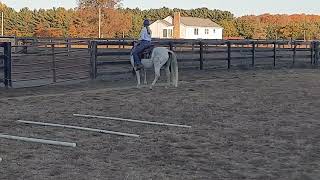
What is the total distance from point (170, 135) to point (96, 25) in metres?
57.4

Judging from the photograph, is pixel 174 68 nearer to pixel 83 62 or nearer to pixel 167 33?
pixel 83 62

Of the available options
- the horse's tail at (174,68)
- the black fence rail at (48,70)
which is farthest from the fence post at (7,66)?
the horse's tail at (174,68)

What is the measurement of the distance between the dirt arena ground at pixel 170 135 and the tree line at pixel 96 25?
1856 inches

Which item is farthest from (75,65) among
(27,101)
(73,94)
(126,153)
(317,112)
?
(126,153)

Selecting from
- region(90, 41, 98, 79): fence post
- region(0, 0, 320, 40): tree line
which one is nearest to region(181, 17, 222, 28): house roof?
region(0, 0, 320, 40): tree line

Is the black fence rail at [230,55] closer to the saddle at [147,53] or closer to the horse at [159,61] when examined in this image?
the horse at [159,61]

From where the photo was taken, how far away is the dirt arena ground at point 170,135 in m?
5.47

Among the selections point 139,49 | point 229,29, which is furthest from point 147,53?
point 229,29

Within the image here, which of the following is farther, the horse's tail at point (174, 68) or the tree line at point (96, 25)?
the tree line at point (96, 25)

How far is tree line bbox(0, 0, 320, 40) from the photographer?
63875 mm

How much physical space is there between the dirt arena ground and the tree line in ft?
155

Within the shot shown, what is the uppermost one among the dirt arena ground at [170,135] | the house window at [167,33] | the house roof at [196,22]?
the house roof at [196,22]

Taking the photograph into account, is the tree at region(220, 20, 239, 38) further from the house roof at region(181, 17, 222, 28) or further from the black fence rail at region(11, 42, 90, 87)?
the black fence rail at region(11, 42, 90, 87)

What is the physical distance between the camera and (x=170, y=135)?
748 centimetres
